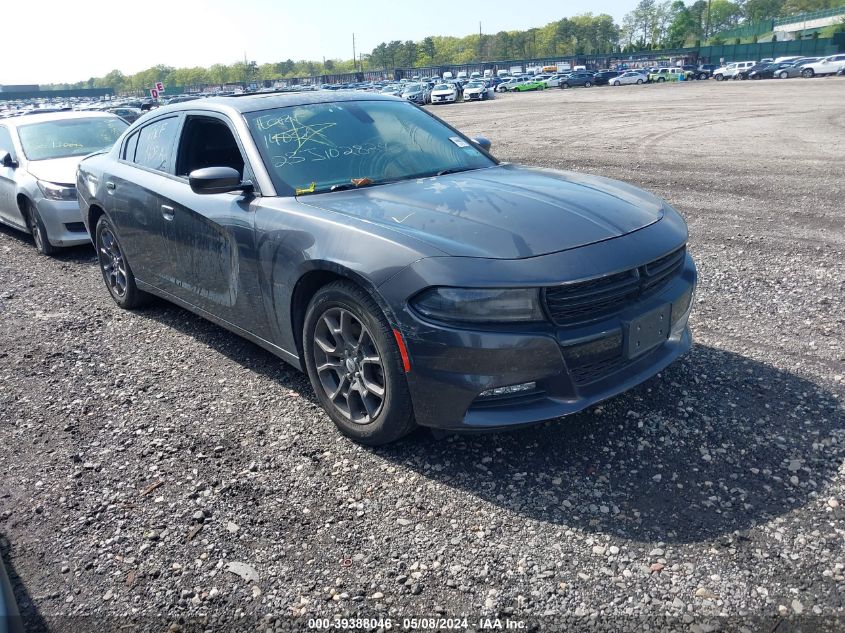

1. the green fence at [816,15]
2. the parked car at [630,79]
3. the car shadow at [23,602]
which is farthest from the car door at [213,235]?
the green fence at [816,15]

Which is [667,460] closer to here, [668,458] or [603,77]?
[668,458]

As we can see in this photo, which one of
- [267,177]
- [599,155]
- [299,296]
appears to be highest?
[267,177]

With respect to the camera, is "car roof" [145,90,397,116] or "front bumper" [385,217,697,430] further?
"car roof" [145,90,397,116]

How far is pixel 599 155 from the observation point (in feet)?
45.9

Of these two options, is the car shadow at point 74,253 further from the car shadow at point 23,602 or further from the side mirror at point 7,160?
the car shadow at point 23,602

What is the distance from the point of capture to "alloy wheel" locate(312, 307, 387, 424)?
10.8 feet

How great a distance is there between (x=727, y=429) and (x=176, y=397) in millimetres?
3168

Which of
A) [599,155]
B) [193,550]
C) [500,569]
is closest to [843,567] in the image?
[500,569]

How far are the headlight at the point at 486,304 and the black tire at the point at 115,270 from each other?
354cm

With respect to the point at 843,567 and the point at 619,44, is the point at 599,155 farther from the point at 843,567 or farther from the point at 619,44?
the point at 619,44

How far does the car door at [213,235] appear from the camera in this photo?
393 centimetres

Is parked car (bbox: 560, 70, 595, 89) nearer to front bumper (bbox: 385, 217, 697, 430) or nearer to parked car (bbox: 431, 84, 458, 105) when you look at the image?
parked car (bbox: 431, 84, 458, 105)

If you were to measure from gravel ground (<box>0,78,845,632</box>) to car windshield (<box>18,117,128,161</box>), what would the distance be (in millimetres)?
4349

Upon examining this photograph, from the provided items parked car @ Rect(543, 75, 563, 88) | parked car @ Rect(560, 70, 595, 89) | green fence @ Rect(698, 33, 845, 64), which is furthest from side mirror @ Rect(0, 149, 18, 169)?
green fence @ Rect(698, 33, 845, 64)
